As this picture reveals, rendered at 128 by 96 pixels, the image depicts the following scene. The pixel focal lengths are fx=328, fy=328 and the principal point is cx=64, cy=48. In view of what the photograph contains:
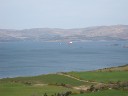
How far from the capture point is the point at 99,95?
837 inches

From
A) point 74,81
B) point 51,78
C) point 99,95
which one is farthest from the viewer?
point 51,78

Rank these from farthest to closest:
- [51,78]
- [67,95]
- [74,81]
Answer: [51,78], [74,81], [67,95]

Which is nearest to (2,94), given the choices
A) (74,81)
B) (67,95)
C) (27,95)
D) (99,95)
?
(27,95)

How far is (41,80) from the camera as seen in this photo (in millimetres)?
46031

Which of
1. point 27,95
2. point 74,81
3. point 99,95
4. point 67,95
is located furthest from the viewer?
point 74,81

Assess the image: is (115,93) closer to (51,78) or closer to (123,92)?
(123,92)

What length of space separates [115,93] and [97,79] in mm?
22923

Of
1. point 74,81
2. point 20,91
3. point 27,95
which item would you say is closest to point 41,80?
point 74,81

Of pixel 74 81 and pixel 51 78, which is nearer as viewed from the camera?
pixel 74 81

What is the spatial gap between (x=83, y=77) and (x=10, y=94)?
20640mm

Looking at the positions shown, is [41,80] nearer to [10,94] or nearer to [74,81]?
[74,81]

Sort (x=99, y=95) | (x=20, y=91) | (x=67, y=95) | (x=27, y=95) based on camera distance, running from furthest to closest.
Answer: (x=20, y=91)
(x=27, y=95)
(x=67, y=95)
(x=99, y=95)

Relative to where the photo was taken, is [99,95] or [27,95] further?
[27,95]

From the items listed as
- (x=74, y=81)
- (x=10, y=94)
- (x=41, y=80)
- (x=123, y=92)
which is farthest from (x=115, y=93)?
(x=41, y=80)
